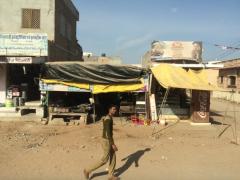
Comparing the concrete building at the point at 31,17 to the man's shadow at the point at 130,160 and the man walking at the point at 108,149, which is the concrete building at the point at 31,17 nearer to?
the man's shadow at the point at 130,160

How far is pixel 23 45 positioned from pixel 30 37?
48 cm

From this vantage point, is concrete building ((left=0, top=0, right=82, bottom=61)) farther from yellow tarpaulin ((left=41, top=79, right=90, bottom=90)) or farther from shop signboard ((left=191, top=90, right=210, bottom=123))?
shop signboard ((left=191, top=90, right=210, bottom=123))

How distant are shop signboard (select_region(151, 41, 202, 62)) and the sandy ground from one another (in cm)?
2092

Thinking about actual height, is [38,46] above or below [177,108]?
above

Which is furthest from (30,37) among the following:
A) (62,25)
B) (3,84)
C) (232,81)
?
(232,81)

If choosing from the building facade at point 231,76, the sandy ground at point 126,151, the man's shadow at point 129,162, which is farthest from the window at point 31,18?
the building facade at point 231,76

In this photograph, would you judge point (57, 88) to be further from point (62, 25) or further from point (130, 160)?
point (62, 25)

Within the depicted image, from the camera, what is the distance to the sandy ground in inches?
352

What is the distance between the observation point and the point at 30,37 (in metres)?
17.2

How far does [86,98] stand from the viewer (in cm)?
1892

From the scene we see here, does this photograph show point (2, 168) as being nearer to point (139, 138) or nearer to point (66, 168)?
point (66, 168)

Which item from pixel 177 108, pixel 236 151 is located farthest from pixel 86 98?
pixel 236 151

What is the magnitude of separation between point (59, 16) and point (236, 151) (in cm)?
1474

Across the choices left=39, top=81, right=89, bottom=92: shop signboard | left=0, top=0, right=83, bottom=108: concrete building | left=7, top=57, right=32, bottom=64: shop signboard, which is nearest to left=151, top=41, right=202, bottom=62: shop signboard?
left=0, top=0, right=83, bottom=108: concrete building
